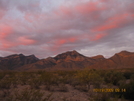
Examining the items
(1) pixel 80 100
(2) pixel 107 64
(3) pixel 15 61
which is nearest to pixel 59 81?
(1) pixel 80 100

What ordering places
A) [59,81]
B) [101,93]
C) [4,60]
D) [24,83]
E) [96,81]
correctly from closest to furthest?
[101,93]
[96,81]
[59,81]
[24,83]
[4,60]

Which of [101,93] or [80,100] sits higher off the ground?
[101,93]

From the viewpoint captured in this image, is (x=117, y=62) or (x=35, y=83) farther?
(x=117, y=62)

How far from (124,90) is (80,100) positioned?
13.3ft

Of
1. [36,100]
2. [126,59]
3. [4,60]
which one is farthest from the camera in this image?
[4,60]

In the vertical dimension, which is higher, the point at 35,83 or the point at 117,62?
the point at 117,62

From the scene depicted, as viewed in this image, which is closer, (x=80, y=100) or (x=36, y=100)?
(x=36, y=100)

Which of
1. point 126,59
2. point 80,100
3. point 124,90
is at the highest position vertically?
point 126,59

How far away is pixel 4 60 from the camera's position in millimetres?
172500

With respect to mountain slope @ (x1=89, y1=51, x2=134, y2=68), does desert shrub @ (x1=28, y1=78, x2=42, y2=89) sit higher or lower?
lower

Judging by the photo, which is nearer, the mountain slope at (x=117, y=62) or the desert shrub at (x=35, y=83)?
the desert shrub at (x=35, y=83)

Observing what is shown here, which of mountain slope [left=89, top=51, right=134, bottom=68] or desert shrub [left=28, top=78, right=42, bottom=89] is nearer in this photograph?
desert shrub [left=28, top=78, right=42, bottom=89]

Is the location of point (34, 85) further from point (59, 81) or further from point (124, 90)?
point (124, 90)

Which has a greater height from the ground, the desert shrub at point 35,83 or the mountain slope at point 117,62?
the mountain slope at point 117,62
